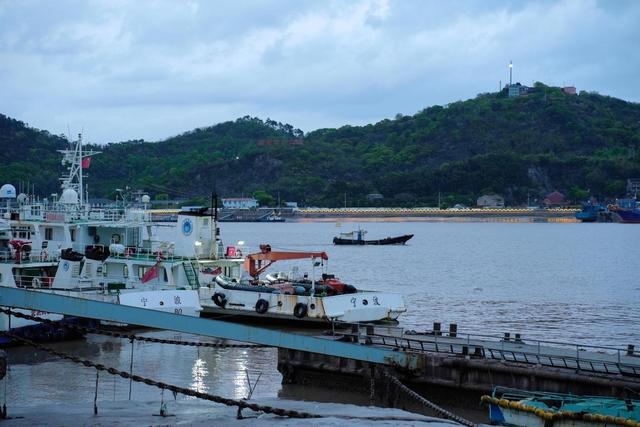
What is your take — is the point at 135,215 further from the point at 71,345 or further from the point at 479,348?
the point at 479,348

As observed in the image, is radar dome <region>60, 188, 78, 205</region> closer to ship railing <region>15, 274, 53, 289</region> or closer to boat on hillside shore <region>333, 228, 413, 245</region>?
ship railing <region>15, 274, 53, 289</region>

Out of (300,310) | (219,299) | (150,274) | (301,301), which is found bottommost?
(300,310)

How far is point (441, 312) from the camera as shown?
174ft

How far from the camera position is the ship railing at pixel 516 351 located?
81.4 feet

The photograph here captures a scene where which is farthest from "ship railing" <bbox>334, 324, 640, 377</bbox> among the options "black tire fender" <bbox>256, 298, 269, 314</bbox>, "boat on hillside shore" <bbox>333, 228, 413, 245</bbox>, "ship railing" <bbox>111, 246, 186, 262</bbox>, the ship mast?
"boat on hillside shore" <bbox>333, 228, 413, 245</bbox>

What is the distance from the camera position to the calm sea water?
30031 mm

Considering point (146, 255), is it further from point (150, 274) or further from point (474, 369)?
point (474, 369)

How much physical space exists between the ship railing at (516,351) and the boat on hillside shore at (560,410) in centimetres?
237

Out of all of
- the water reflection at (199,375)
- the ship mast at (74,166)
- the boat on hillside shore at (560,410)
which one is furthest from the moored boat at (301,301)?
the boat on hillside shore at (560,410)

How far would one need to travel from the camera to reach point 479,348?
2648 cm

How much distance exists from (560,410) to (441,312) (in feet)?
107

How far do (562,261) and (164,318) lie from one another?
87.7 metres

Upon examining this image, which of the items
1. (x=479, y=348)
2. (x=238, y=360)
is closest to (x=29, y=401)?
(x=238, y=360)

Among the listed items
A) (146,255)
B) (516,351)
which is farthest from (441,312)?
(516,351)
